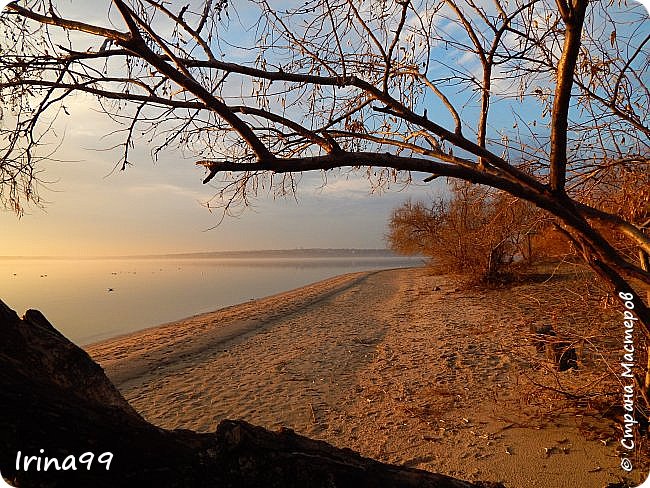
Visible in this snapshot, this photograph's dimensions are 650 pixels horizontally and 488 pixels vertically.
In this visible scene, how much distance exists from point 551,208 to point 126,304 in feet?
85.4

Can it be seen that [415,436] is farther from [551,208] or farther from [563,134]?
[563,134]

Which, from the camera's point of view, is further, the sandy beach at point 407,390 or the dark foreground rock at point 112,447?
the sandy beach at point 407,390

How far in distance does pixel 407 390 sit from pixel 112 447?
17.2 ft

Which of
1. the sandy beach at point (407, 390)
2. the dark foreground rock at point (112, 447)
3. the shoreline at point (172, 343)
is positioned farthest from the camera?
the shoreline at point (172, 343)

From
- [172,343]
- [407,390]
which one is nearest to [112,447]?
[407,390]

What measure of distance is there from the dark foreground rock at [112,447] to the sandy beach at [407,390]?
248 centimetres

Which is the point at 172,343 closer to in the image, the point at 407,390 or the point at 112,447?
the point at 407,390

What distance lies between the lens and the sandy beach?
12.4 feet

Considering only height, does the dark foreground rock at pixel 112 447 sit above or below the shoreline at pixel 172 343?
above

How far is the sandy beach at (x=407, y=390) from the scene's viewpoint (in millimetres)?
3787

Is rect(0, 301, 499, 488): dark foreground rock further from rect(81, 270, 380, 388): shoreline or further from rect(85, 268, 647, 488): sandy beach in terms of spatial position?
rect(81, 270, 380, 388): shoreline

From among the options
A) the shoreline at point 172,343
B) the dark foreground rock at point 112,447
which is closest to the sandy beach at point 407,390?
the shoreline at point 172,343

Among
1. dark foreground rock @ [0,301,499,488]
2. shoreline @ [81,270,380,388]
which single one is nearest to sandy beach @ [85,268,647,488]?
shoreline @ [81,270,380,388]

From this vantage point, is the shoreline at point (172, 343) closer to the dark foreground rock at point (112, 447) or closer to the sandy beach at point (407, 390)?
the sandy beach at point (407, 390)
